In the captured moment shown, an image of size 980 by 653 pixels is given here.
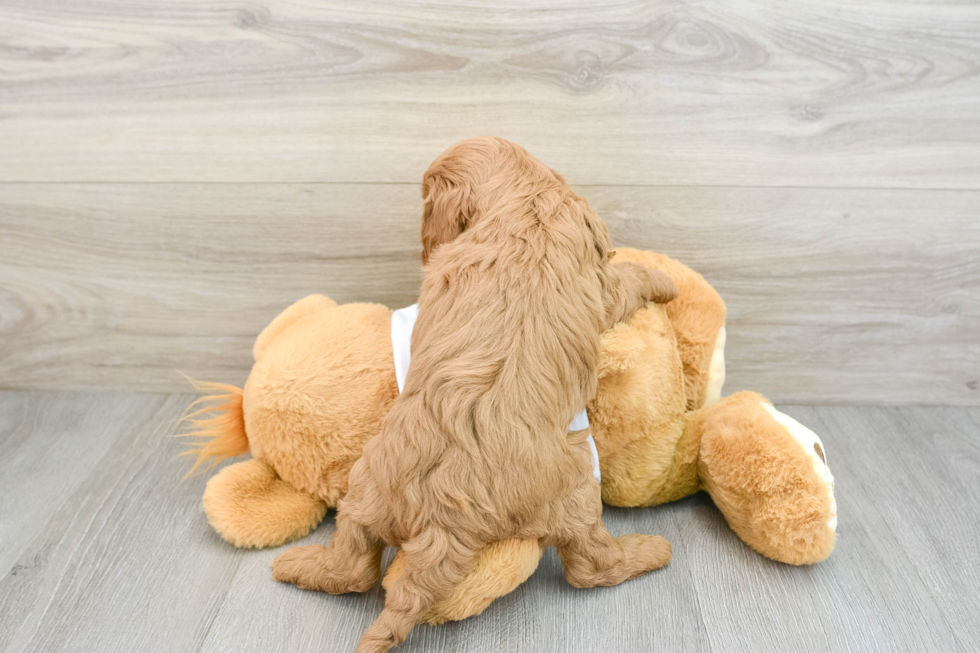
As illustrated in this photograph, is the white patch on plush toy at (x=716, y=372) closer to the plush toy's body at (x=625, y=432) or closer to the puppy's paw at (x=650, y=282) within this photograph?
the plush toy's body at (x=625, y=432)

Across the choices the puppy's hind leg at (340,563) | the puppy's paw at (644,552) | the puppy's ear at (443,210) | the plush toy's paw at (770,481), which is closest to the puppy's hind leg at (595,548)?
the puppy's paw at (644,552)

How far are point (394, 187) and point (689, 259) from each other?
19.0 inches

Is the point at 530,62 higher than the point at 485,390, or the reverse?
the point at 530,62

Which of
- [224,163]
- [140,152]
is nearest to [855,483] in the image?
[224,163]

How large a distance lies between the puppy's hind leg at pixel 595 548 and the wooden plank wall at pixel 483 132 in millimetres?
448

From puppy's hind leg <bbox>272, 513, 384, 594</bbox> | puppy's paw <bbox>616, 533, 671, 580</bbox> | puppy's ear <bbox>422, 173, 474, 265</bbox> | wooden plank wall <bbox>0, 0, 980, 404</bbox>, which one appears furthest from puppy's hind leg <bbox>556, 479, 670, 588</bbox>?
wooden plank wall <bbox>0, 0, 980, 404</bbox>

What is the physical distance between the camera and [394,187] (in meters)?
1.05

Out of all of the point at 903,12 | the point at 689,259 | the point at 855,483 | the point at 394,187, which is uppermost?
the point at 903,12

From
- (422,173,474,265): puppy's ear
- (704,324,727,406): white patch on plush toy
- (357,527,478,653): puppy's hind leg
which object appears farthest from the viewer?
(704,324,727,406): white patch on plush toy

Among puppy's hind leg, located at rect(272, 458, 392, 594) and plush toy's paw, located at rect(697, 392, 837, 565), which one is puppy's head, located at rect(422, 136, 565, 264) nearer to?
puppy's hind leg, located at rect(272, 458, 392, 594)

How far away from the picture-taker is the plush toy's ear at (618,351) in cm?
80

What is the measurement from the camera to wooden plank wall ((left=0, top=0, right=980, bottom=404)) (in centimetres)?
98

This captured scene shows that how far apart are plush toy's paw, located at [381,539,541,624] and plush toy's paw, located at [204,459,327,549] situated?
0.73 ft

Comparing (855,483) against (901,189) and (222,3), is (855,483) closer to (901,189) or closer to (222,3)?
(901,189)
